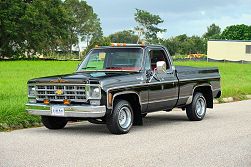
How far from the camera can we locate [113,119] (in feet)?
34.2

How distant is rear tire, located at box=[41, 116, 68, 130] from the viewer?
11367 millimetres

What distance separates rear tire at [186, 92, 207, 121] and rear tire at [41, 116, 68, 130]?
127 inches

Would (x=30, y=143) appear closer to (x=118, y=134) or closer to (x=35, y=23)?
(x=118, y=134)

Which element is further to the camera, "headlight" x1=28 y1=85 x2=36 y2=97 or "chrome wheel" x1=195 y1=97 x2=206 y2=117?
"chrome wheel" x1=195 y1=97 x2=206 y2=117

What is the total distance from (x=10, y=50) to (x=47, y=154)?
6090cm

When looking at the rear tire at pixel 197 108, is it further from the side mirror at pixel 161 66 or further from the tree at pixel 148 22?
the tree at pixel 148 22

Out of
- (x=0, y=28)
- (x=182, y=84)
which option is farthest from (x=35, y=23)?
(x=182, y=84)

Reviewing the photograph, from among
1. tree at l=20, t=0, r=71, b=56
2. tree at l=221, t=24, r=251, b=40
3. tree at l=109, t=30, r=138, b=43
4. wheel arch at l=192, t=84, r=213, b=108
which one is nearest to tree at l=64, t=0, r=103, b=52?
tree at l=109, t=30, r=138, b=43

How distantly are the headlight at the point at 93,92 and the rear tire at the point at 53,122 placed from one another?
1.31 metres

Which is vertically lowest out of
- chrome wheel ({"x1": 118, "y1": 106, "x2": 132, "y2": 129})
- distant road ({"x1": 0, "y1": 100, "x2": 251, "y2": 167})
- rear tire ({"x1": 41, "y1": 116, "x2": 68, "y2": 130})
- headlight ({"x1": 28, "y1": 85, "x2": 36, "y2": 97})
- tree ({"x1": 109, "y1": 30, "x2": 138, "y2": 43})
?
distant road ({"x1": 0, "y1": 100, "x2": 251, "y2": 167})

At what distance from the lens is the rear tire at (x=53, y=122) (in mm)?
11367

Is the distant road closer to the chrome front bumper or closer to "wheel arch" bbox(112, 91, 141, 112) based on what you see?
the chrome front bumper

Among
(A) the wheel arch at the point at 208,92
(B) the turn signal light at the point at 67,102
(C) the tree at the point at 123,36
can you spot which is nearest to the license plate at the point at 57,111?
(B) the turn signal light at the point at 67,102

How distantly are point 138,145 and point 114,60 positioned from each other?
10.2 ft
